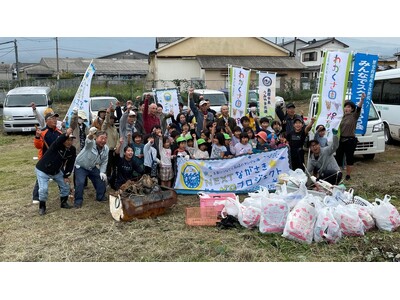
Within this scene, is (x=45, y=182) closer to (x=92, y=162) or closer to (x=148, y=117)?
(x=92, y=162)

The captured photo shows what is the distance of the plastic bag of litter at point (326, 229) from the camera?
4.89m

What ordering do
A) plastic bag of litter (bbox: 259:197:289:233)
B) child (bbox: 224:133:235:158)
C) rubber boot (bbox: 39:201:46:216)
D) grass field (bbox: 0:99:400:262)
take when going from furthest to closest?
1. child (bbox: 224:133:235:158)
2. rubber boot (bbox: 39:201:46:216)
3. plastic bag of litter (bbox: 259:197:289:233)
4. grass field (bbox: 0:99:400:262)

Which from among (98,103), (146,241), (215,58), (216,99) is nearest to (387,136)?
(216,99)

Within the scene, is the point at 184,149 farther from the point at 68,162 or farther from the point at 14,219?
the point at 14,219

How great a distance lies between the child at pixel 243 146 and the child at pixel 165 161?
51.9 inches

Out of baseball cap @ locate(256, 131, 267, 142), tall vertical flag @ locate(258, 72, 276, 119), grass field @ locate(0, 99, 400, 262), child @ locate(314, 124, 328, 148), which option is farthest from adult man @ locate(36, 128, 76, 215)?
tall vertical flag @ locate(258, 72, 276, 119)

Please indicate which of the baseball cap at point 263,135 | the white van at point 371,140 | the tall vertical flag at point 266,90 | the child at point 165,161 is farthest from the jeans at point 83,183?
the white van at point 371,140

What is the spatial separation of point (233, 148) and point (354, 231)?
10.3ft

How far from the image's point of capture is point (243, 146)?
7.55m

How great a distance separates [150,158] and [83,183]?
1242mm

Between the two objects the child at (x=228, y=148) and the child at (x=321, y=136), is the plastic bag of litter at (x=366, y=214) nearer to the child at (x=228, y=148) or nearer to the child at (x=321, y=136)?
the child at (x=321, y=136)

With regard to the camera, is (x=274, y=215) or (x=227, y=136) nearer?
(x=274, y=215)

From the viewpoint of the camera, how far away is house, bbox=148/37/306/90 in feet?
92.6

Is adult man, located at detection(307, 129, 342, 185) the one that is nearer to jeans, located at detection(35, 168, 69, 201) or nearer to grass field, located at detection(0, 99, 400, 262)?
grass field, located at detection(0, 99, 400, 262)
